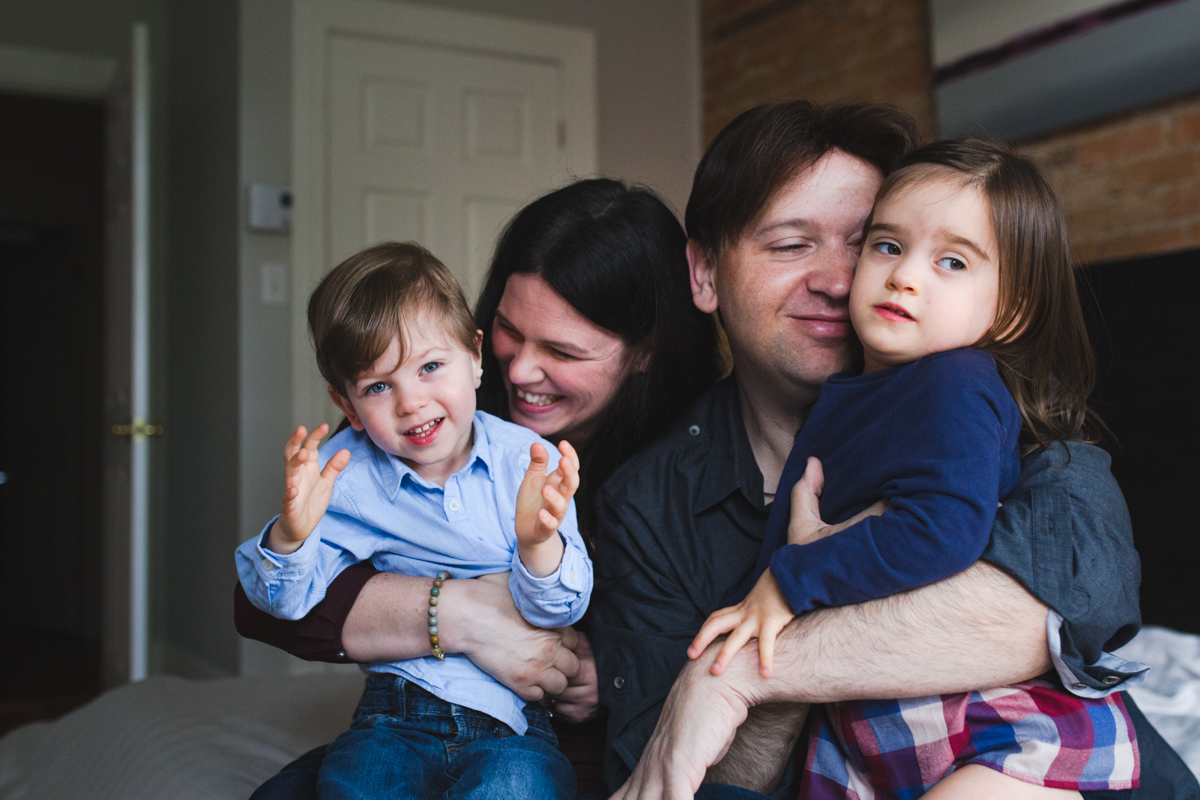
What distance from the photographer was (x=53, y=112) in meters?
6.41

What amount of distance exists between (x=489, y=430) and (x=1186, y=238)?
2.44 meters

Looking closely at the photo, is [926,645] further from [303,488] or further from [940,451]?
[303,488]

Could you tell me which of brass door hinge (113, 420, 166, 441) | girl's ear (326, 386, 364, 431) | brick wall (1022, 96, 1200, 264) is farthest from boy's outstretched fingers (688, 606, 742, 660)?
brass door hinge (113, 420, 166, 441)

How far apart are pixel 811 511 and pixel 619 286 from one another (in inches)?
22.4

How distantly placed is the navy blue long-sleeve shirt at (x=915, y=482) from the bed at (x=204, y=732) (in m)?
0.71

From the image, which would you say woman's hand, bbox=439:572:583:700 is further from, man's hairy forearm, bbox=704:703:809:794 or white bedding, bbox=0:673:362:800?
white bedding, bbox=0:673:362:800

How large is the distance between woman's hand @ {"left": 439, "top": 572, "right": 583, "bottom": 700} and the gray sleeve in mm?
553

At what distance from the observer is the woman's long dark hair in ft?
5.04

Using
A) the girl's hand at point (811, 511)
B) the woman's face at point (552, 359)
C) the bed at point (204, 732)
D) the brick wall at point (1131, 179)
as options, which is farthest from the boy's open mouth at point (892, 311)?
the brick wall at point (1131, 179)

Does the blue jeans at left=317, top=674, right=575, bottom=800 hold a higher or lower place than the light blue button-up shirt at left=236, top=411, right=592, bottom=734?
lower

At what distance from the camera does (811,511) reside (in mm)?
1105

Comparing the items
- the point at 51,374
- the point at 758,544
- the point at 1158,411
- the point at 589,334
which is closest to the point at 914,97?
the point at 1158,411

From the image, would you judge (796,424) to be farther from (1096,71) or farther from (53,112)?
(53,112)

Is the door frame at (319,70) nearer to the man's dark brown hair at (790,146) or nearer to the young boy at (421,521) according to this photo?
the young boy at (421,521)
